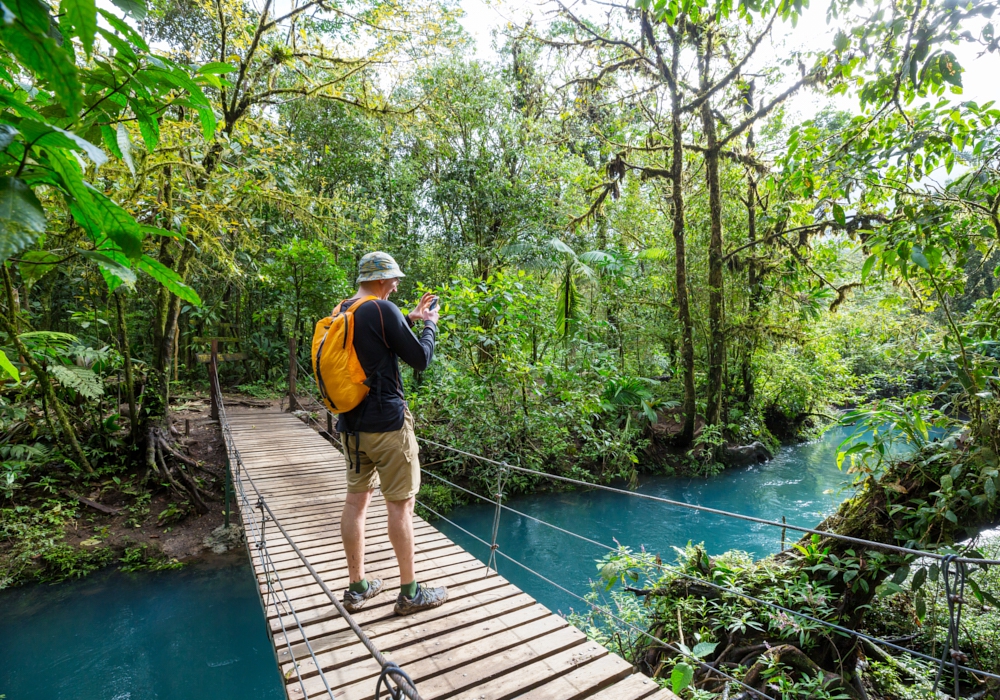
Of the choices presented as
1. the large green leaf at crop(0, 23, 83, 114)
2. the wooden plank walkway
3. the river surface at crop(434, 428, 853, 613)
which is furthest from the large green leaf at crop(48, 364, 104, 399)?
the large green leaf at crop(0, 23, 83, 114)

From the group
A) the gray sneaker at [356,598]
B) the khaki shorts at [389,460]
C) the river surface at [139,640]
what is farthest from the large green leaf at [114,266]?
the river surface at [139,640]

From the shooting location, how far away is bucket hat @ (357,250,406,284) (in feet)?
7.84

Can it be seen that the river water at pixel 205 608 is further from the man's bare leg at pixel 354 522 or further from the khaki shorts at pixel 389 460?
the khaki shorts at pixel 389 460

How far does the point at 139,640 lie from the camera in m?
4.68

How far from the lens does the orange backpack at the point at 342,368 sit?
2.25 m

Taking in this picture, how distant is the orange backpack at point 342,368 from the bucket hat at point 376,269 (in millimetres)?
138

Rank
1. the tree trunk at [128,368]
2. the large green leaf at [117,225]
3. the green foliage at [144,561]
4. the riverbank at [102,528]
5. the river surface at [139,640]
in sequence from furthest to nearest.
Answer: the tree trunk at [128,368] < the green foliage at [144,561] < the riverbank at [102,528] < the river surface at [139,640] < the large green leaf at [117,225]

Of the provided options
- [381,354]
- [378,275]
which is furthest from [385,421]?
[378,275]

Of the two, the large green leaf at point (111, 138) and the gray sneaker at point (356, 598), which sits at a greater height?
the large green leaf at point (111, 138)

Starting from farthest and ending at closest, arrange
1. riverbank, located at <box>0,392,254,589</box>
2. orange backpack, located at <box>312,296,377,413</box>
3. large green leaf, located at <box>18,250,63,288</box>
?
riverbank, located at <box>0,392,254,589</box> → orange backpack, located at <box>312,296,377,413</box> → large green leaf, located at <box>18,250,63,288</box>

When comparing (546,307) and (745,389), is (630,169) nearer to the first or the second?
(546,307)

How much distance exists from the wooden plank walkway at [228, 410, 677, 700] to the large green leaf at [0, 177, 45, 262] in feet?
6.70

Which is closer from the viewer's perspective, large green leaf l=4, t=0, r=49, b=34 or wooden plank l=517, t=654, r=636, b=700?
large green leaf l=4, t=0, r=49, b=34

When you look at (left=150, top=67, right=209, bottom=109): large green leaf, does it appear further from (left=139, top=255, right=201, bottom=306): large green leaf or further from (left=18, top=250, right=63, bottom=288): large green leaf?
(left=18, top=250, right=63, bottom=288): large green leaf
